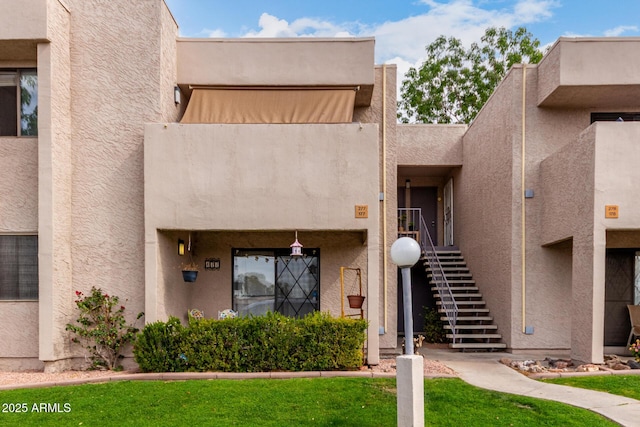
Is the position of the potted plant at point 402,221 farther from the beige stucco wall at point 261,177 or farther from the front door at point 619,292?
the beige stucco wall at point 261,177

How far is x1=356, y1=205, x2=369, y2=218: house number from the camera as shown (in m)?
9.18

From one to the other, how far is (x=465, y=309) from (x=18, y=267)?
10.4 m

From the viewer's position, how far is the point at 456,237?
16.1 metres

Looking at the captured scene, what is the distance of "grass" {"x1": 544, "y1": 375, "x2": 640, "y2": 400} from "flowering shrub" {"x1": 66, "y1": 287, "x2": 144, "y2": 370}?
7508 mm

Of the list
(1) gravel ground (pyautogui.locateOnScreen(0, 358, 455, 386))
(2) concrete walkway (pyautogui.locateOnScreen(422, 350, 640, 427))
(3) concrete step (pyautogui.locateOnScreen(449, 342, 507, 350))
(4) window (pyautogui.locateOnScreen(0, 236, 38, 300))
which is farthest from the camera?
(3) concrete step (pyautogui.locateOnScreen(449, 342, 507, 350))

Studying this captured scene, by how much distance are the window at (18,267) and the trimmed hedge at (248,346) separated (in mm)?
2503

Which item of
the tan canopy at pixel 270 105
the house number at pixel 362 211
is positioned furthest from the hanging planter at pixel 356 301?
the tan canopy at pixel 270 105

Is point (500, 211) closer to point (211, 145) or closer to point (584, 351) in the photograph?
point (584, 351)

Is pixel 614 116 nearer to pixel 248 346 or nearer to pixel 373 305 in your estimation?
pixel 373 305

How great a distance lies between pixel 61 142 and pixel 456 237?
11628 millimetres

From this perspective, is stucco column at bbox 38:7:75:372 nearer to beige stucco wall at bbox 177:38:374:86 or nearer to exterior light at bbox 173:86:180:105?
exterior light at bbox 173:86:180:105

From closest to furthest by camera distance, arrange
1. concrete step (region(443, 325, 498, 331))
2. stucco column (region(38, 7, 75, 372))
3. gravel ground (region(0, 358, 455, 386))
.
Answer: gravel ground (region(0, 358, 455, 386)) → stucco column (region(38, 7, 75, 372)) → concrete step (region(443, 325, 498, 331))

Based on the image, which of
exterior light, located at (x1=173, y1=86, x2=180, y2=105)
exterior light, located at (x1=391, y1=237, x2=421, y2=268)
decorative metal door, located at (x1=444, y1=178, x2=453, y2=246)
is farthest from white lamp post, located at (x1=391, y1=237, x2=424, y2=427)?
decorative metal door, located at (x1=444, y1=178, x2=453, y2=246)

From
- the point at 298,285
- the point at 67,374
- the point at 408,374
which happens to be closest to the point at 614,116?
the point at 298,285
